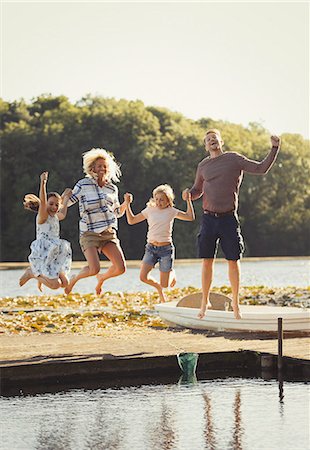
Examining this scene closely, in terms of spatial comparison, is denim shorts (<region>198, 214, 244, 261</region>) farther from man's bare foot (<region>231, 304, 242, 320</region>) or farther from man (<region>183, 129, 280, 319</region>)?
man's bare foot (<region>231, 304, 242, 320</region>)

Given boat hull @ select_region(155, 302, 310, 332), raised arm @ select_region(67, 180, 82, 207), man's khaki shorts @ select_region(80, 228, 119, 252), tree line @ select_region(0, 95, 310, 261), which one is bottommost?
boat hull @ select_region(155, 302, 310, 332)

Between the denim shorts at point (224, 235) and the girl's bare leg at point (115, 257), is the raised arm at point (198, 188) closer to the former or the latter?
the denim shorts at point (224, 235)

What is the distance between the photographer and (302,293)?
721 inches

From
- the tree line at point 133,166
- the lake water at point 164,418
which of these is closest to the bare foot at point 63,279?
the lake water at point 164,418

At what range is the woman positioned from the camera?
36.3 ft

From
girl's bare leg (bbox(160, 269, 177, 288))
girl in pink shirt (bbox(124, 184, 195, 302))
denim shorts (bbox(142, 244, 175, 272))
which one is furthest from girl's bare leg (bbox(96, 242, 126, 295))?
girl's bare leg (bbox(160, 269, 177, 288))

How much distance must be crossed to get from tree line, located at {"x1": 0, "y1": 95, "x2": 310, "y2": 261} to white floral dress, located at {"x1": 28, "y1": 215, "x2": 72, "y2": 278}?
1647 inches

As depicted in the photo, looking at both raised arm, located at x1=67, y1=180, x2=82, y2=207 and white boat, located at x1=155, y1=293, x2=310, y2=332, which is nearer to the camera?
raised arm, located at x1=67, y1=180, x2=82, y2=207

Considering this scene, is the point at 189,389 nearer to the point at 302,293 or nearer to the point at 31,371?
the point at 31,371

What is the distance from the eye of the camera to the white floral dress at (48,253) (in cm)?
1298

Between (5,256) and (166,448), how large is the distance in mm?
49290

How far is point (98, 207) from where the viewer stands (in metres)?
11.2

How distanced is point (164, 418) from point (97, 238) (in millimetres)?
3884

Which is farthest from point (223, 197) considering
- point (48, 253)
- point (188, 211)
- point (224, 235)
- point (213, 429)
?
point (213, 429)
